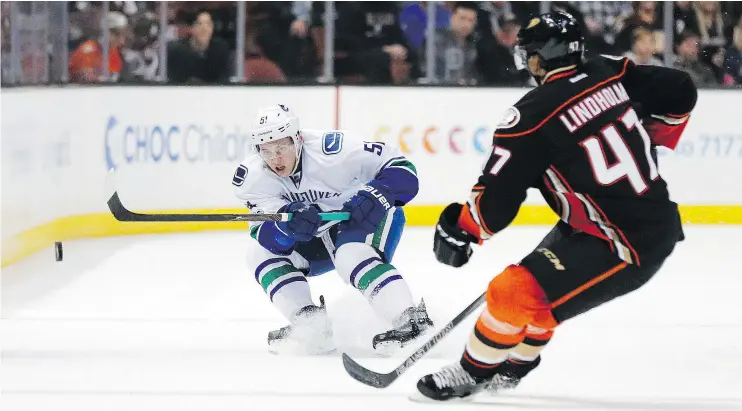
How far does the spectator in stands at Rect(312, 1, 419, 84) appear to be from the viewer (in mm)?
7359

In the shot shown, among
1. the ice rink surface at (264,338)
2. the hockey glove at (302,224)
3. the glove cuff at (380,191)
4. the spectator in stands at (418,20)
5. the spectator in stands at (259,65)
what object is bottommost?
the ice rink surface at (264,338)

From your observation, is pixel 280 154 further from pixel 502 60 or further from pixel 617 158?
pixel 502 60

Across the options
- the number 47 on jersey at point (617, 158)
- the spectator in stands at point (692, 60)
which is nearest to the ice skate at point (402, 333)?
the number 47 on jersey at point (617, 158)

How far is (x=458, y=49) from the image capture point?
24.6 ft

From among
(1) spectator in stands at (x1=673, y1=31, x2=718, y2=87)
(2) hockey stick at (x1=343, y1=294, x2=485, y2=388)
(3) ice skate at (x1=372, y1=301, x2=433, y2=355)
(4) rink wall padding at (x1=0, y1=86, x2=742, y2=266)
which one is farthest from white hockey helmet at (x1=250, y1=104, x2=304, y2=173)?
Answer: (1) spectator in stands at (x1=673, y1=31, x2=718, y2=87)

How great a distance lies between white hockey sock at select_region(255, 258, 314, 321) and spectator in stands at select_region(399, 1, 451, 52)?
3694mm

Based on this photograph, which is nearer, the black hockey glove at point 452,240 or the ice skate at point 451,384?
the black hockey glove at point 452,240

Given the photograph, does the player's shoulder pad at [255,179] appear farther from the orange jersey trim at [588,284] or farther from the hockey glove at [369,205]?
the orange jersey trim at [588,284]

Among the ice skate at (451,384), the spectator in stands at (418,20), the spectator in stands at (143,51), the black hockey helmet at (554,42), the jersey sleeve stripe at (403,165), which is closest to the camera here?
the black hockey helmet at (554,42)

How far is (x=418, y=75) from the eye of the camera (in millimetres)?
7445

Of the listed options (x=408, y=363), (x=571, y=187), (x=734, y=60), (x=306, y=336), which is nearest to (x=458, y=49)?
(x=734, y=60)

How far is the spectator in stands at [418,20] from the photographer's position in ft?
24.3

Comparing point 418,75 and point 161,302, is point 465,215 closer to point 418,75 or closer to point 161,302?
point 161,302

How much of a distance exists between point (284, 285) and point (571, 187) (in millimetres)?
1376
